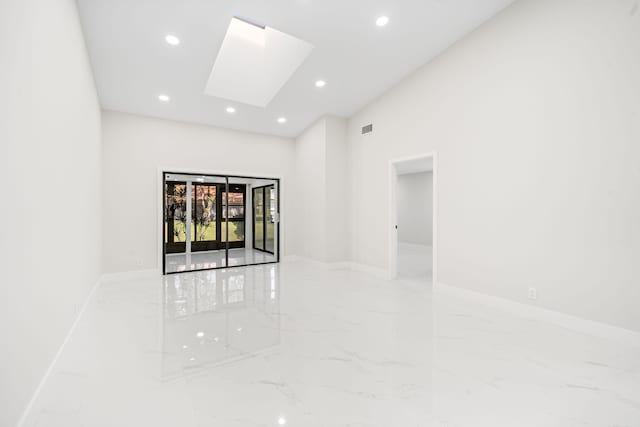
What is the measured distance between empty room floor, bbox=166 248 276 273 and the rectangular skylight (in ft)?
12.3

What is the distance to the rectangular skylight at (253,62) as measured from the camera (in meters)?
4.37

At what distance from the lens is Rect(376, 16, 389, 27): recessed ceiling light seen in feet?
11.4

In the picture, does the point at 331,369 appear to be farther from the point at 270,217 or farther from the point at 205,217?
the point at 205,217

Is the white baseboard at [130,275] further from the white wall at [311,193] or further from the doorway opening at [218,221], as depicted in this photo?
the white wall at [311,193]

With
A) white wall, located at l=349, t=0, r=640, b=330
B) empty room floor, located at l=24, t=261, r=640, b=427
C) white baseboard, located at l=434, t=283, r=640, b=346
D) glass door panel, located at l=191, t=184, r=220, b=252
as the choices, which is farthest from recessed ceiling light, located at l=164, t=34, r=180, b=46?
white baseboard, located at l=434, t=283, r=640, b=346

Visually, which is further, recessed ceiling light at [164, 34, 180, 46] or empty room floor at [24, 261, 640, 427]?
recessed ceiling light at [164, 34, 180, 46]

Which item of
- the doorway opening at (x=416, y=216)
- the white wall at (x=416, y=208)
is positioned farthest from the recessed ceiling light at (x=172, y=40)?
the white wall at (x=416, y=208)

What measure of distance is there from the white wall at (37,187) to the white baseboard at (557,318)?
14.7 ft

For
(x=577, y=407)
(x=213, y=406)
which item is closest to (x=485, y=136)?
(x=577, y=407)

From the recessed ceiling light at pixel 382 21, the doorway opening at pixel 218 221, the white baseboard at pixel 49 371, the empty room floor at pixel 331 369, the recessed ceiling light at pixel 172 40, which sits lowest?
the empty room floor at pixel 331 369

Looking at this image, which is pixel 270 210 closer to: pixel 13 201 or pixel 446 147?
pixel 446 147

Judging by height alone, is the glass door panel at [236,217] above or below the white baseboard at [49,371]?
above

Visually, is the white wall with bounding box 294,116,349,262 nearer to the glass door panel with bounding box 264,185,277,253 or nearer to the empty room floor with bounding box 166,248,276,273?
the glass door panel with bounding box 264,185,277,253

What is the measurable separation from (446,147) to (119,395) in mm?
4671
